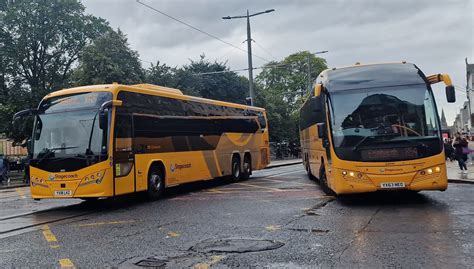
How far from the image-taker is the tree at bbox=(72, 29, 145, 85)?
102 ft

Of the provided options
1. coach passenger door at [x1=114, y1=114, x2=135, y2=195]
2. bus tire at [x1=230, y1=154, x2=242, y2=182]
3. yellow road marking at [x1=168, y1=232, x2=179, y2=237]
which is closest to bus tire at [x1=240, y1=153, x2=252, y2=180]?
bus tire at [x1=230, y1=154, x2=242, y2=182]

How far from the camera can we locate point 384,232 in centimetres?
784

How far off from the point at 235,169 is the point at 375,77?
30.4 feet

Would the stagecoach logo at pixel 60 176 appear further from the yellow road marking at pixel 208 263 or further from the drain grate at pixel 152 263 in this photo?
the yellow road marking at pixel 208 263

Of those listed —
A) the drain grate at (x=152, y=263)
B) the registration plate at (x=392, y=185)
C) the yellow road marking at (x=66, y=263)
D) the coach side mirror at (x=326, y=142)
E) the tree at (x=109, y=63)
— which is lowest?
the drain grate at (x=152, y=263)

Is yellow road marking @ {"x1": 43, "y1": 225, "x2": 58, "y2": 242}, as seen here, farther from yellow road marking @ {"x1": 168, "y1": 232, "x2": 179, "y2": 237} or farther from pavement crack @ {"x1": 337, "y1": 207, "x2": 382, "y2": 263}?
pavement crack @ {"x1": 337, "y1": 207, "x2": 382, "y2": 263}

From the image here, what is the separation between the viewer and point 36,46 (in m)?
35.5

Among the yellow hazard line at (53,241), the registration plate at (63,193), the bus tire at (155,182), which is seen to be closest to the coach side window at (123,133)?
the bus tire at (155,182)

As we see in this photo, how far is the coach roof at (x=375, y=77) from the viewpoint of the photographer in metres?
11.3

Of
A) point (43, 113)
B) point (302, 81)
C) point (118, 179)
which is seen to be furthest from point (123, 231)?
point (302, 81)

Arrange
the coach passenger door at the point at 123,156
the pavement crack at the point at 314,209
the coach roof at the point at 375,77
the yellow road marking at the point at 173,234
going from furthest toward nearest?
the coach passenger door at the point at 123,156
the coach roof at the point at 375,77
the pavement crack at the point at 314,209
the yellow road marking at the point at 173,234

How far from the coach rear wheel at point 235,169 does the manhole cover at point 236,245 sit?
11879 mm

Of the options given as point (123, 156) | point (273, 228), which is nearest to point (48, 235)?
point (123, 156)

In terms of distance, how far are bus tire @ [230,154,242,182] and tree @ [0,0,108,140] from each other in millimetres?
18207
